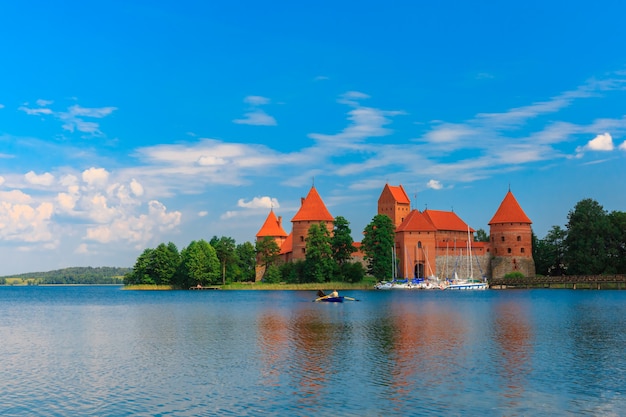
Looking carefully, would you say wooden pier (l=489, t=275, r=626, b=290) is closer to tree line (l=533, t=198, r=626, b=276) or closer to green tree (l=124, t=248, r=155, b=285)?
tree line (l=533, t=198, r=626, b=276)

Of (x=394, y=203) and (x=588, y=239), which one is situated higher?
(x=394, y=203)

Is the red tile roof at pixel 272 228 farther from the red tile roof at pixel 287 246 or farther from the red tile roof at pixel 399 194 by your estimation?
the red tile roof at pixel 399 194

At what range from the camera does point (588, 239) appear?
241 ft

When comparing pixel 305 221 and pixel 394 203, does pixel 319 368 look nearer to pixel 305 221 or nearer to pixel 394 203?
pixel 305 221

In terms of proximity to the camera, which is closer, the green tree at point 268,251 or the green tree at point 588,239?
the green tree at point 588,239

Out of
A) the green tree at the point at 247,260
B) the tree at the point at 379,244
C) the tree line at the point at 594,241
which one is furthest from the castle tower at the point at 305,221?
the tree line at the point at 594,241

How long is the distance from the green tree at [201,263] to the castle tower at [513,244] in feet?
112

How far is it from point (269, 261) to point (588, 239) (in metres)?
37.5

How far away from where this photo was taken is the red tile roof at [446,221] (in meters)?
88.8

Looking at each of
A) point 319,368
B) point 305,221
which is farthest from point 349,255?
point 319,368

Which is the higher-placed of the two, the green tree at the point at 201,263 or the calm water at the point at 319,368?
the green tree at the point at 201,263

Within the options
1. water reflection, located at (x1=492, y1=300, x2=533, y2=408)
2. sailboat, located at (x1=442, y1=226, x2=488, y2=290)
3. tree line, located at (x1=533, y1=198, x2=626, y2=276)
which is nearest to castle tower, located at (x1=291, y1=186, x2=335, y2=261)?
sailboat, located at (x1=442, y1=226, x2=488, y2=290)

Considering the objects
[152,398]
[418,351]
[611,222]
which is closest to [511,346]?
[418,351]

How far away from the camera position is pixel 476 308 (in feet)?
137
